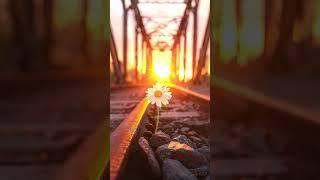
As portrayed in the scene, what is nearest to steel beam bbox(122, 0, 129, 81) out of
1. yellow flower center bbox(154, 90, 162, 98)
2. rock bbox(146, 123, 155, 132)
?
yellow flower center bbox(154, 90, 162, 98)


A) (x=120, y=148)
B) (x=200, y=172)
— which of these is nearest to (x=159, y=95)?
(x=200, y=172)

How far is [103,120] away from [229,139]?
479mm

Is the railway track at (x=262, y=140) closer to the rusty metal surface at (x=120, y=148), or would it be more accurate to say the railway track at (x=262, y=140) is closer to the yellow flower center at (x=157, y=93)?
the rusty metal surface at (x=120, y=148)

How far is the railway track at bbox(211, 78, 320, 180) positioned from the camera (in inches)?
58.4

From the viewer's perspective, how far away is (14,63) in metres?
1.34

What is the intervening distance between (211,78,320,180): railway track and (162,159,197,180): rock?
4.04 feet

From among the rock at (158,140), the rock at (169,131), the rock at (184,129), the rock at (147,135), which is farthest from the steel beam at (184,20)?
the rock at (158,140)

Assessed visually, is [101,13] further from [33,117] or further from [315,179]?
[315,179]

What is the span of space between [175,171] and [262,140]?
1.39 meters

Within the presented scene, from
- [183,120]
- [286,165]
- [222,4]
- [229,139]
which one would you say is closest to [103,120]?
[229,139]

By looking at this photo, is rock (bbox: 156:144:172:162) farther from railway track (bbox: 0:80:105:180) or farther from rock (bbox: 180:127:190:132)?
railway track (bbox: 0:80:105:180)

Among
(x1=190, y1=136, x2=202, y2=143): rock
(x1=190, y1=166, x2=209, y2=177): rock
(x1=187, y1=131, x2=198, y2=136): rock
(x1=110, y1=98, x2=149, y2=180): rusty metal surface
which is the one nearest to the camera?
(x1=110, y1=98, x2=149, y2=180): rusty metal surface

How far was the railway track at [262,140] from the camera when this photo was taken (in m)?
1.48

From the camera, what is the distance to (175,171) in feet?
9.20
